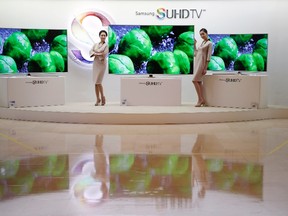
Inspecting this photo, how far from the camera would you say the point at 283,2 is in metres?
12.6

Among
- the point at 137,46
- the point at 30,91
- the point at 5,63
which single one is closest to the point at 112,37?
the point at 137,46

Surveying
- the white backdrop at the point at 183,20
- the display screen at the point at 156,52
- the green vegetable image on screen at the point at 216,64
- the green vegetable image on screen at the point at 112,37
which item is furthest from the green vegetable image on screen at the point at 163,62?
the white backdrop at the point at 183,20

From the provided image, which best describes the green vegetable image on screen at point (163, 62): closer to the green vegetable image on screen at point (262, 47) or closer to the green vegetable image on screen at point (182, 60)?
the green vegetable image on screen at point (182, 60)

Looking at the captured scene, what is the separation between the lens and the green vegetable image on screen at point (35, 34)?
38.6ft

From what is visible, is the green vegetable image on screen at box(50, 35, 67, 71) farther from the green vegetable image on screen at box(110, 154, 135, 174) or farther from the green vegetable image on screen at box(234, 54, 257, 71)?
the green vegetable image on screen at box(110, 154, 135, 174)

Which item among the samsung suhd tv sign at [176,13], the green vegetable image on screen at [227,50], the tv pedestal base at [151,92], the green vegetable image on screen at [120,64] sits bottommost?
the tv pedestal base at [151,92]

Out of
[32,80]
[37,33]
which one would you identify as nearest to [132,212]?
[32,80]

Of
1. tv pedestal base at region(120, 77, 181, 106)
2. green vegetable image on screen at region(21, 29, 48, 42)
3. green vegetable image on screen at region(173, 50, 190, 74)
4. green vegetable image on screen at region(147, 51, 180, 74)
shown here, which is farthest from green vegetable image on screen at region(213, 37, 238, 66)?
green vegetable image on screen at region(21, 29, 48, 42)

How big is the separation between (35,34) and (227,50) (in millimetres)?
4760

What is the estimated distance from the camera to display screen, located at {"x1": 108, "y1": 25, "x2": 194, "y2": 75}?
1184 cm

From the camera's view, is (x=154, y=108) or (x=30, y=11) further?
(x=30, y=11)

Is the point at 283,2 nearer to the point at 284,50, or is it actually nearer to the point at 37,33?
the point at 284,50

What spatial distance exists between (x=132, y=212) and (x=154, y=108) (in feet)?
22.3

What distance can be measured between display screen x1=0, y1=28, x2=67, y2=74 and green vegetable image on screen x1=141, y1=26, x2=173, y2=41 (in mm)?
2050
